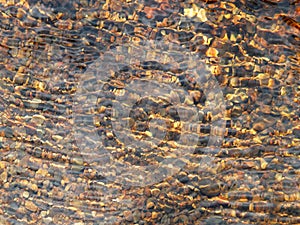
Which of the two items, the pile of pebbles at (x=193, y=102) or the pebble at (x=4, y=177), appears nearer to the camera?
the pile of pebbles at (x=193, y=102)

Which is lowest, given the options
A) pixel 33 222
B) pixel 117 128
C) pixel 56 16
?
pixel 33 222

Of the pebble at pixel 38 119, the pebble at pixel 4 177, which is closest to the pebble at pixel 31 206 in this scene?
the pebble at pixel 4 177

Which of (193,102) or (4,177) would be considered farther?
(4,177)

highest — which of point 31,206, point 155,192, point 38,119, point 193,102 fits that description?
point 193,102

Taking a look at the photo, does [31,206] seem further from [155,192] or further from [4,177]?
[155,192]

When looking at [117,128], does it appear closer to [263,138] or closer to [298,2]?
[263,138]

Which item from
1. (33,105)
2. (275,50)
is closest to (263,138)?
(275,50)

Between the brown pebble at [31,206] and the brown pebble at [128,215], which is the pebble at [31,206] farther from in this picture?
the brown pebble at [128,215]

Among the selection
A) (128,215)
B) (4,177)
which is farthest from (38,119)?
(128,215)
